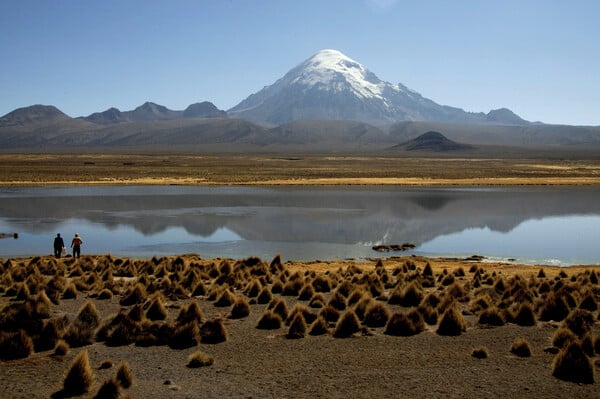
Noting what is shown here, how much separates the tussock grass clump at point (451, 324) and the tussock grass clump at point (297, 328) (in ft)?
7.42

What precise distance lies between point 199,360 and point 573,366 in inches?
195

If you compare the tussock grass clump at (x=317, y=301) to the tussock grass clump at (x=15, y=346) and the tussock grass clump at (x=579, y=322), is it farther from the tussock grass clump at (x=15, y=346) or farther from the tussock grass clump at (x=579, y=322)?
the tussock grass clump at (x=15, y=346)

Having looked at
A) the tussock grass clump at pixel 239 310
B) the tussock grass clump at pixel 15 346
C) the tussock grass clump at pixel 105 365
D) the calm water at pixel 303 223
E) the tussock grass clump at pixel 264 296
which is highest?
the tussock grass clump at pixel 15 346

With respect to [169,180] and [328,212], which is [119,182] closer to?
[169,180]

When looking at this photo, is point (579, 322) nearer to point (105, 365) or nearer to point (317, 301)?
point (317, 301)

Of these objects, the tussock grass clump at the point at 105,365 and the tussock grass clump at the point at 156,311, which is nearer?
the tussock grass clump at the point at 105,365

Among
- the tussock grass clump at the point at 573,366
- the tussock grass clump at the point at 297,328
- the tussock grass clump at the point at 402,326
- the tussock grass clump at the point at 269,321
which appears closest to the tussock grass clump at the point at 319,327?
the tussock grass clump at the point at 297,328

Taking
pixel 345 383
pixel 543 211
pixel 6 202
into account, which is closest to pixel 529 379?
pixel 345 383

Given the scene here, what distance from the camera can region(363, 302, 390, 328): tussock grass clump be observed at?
1114 cm

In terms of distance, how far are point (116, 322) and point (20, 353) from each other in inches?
67.2

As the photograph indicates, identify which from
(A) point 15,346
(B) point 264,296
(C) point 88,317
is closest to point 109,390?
(A) point 15,346

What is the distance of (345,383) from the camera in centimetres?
794

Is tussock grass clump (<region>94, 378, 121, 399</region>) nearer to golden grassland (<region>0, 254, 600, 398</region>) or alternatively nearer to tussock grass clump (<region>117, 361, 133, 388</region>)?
golden grassland (<region>0, 254, 600, 398</region>)

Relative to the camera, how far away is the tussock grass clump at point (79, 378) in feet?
24.3
